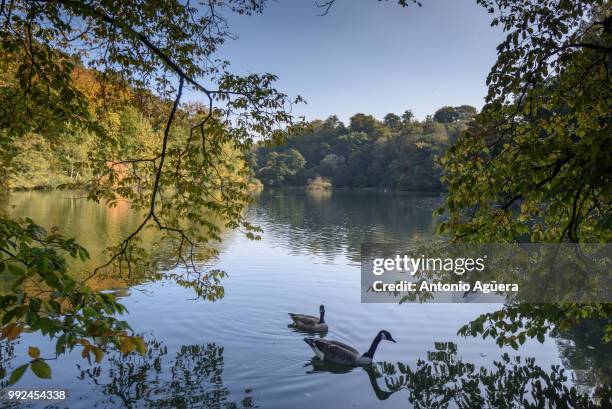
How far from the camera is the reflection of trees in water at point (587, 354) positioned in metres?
9.38

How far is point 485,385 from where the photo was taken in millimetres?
9055

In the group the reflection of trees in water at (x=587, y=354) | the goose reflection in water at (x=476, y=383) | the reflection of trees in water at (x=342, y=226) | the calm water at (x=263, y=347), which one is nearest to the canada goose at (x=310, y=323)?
the calm water at (x=263, y=347)

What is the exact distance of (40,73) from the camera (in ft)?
23.4

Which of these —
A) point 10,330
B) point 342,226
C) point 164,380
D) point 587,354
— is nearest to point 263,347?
point 164,380

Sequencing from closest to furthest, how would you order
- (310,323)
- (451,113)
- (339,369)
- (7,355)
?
(7,355), (339,369), (310,323), (451,113)

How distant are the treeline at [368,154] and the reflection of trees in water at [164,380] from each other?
77.6 metres

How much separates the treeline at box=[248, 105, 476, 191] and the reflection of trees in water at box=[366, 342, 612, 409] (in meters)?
75.7

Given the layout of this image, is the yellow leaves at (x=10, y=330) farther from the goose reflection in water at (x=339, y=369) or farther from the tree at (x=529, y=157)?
the goose reflection in water at (x=339, y=369)

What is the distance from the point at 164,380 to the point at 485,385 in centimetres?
605

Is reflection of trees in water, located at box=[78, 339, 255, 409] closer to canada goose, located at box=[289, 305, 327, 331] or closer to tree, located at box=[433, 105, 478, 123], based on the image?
canada goose, located at box=[289, 305, 327, 331]

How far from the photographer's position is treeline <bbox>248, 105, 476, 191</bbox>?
89.1 metres

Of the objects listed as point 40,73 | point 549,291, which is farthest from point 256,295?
point 549,291

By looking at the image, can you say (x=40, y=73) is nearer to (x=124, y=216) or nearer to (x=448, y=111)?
(x=124, y=216)

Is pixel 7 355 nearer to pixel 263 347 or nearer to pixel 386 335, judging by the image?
pixel 263 347
